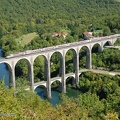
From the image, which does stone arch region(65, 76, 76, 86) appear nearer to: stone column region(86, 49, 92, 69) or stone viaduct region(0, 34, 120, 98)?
stone viaduct region(0, 34, 120, 98)

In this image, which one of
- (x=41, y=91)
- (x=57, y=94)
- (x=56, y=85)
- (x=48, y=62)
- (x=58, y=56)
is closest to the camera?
(x=48, y=62)

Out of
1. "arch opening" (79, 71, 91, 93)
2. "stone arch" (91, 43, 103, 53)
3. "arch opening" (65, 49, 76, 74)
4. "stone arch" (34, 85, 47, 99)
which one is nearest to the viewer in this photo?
"stone arch" (34, 85, 47, 99)

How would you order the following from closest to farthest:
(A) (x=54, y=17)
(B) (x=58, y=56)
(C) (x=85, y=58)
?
(C) (x=85, y=58)
(B) (x=58, y=56)
(A) (x=54, y=17)

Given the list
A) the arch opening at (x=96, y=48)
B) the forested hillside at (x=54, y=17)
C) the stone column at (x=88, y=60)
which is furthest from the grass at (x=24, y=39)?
the stone column at (x=88, y=60)

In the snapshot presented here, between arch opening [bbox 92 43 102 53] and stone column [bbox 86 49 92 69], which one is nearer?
stone column [bbox 86 49 92 69]

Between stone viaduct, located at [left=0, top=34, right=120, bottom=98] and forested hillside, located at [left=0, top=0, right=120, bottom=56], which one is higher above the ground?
forested hillside, located at [left=0, top=0, right=120, bottom=56]

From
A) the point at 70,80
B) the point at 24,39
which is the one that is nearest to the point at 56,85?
the point at 70,80

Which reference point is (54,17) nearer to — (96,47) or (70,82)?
(96,47)

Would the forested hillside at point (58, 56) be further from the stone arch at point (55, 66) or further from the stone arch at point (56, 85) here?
the stone arch at point (56, 85)

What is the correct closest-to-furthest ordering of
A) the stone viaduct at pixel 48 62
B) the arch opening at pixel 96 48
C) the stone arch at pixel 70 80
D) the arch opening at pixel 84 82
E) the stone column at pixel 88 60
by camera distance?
1. the stone viaduct at pixel 48 62
2. the arch opening at pixel 84 82
3. the stone arch at pixel 70 80
4. the stone column at pixel 88 60
5. the arch opening at pixel 96 48

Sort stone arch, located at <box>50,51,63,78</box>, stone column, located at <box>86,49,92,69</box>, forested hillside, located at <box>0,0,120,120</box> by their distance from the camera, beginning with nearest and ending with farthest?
forested hillside, located at <box>0,0,120,120</box> → stone column, located at <box>86,49,92,69</box> → stone arch, located at <box>50,51,63,78</box>

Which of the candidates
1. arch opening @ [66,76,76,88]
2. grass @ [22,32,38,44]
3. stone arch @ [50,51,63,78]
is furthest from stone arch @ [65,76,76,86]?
grass @ [22,32,38,44]

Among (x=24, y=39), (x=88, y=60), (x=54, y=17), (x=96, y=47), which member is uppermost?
(x=54, y=17)
